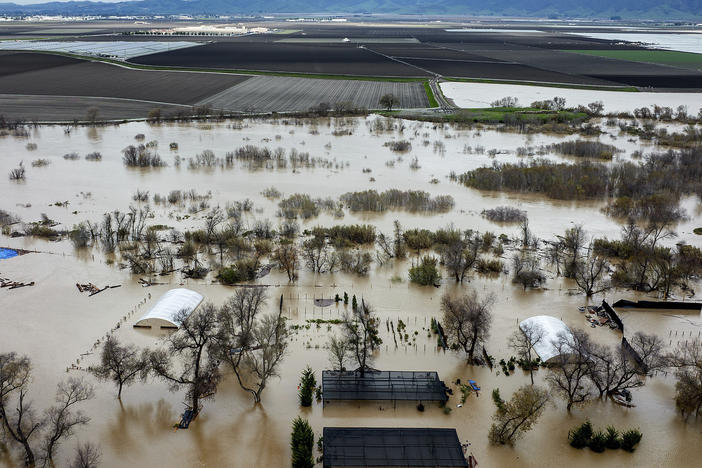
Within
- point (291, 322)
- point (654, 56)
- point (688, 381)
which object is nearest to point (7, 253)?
point (291, 322)

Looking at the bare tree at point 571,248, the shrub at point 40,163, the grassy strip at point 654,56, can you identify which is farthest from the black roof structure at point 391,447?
the grassy strip at point 654,56

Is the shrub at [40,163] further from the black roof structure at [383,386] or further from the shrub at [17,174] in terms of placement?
the black roof structure at [383,386]

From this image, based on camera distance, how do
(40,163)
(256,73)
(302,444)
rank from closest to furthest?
(302,444)
(40,163)
(256,73)

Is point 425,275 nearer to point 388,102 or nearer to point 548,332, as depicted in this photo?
point 548,332

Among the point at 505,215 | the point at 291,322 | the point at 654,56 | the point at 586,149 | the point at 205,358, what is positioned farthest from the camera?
the point at 654,56

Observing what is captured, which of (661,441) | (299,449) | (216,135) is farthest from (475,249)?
(216,135)

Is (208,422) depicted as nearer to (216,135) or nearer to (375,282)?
(375,282)
